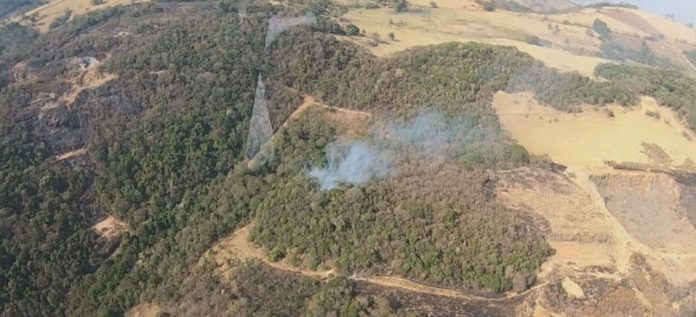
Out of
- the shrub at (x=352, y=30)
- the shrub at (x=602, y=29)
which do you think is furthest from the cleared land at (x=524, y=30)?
the shrub at (x=352, y=30)

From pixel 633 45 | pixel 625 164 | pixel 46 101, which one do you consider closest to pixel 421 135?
pixel 625 164

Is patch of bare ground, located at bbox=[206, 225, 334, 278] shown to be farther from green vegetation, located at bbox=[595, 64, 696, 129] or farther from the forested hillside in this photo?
green vegetation, located at bbox=[595, 64, 696, 129]

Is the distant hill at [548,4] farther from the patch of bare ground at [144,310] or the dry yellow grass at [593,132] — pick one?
the patch of bare ground at [144,310]

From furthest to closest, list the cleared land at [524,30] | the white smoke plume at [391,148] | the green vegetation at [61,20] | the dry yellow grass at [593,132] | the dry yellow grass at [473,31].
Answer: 1. the green vegetation at [61,20]
2. the cleared land at [524,30]
3. the dry yellow grass at [473,31]
4. the white smoke plume at [391,148]
5. the dry yellow grass at [593,132]

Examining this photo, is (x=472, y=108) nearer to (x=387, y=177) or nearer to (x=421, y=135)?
(x=421, y=135)

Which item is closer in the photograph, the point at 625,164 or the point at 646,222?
the point at 646,222

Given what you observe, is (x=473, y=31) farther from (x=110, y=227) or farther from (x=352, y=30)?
(x=110, y=227)

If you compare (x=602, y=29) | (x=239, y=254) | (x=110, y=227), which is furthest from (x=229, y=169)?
(x=602, y=29)
